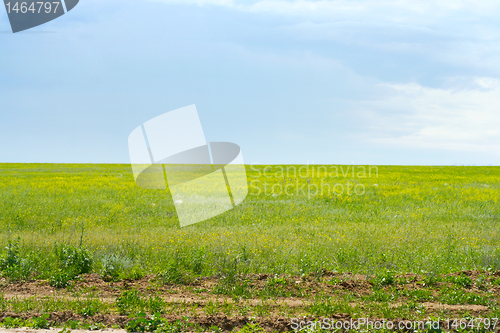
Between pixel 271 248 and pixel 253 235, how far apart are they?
209 centimetres

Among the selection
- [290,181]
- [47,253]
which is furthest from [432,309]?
[290,181]

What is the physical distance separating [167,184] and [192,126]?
24016mm

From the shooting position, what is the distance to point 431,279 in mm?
7977

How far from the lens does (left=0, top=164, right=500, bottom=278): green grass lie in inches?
354

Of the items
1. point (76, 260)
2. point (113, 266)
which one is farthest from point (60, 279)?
point (113, 266)

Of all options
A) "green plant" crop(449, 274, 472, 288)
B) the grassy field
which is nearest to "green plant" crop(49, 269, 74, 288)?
the grassy field

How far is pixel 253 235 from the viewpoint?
12906 millimetres

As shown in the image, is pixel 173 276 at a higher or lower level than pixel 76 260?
lower

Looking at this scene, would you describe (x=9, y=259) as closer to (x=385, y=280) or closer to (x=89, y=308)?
(x=89, y=308)

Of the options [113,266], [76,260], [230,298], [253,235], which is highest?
[76,260]

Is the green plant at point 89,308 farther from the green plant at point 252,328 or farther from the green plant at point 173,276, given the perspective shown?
the green plant at point 252,328

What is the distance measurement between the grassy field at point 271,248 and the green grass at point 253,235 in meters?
0.04

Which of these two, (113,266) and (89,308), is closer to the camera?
(89,308)

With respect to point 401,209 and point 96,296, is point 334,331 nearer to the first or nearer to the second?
point 96,296
